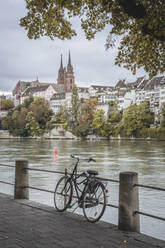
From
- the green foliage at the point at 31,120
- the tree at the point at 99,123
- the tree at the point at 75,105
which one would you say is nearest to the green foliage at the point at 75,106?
the tree at the point at 75,105

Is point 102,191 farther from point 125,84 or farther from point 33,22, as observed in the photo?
point 125,84

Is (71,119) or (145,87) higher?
(145,87)

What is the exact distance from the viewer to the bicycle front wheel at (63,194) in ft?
28.6

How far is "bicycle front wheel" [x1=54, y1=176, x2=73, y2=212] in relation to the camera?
28.6ft

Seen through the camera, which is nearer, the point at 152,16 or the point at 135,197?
the point at 135,197

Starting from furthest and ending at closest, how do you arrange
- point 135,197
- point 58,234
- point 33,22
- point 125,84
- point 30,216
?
1. point 125,84
2. point 33,22
3. point 30,216
4. point 135,197
5. point 58,234

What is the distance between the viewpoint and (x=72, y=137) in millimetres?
145750

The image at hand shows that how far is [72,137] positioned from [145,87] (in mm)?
33519

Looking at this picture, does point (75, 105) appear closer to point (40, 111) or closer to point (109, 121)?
point (40, 111)

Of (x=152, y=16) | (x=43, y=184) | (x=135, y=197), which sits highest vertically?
(x=152, y=16)

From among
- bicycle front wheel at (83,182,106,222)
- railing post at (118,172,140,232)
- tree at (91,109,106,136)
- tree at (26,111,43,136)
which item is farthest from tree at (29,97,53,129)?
railing post at (118,172,140,232)

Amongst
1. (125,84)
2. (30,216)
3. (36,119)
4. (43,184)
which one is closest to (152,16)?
(30,216)

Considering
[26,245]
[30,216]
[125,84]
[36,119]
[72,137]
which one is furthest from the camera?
[125,84]

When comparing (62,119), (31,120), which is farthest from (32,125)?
(62,119)
